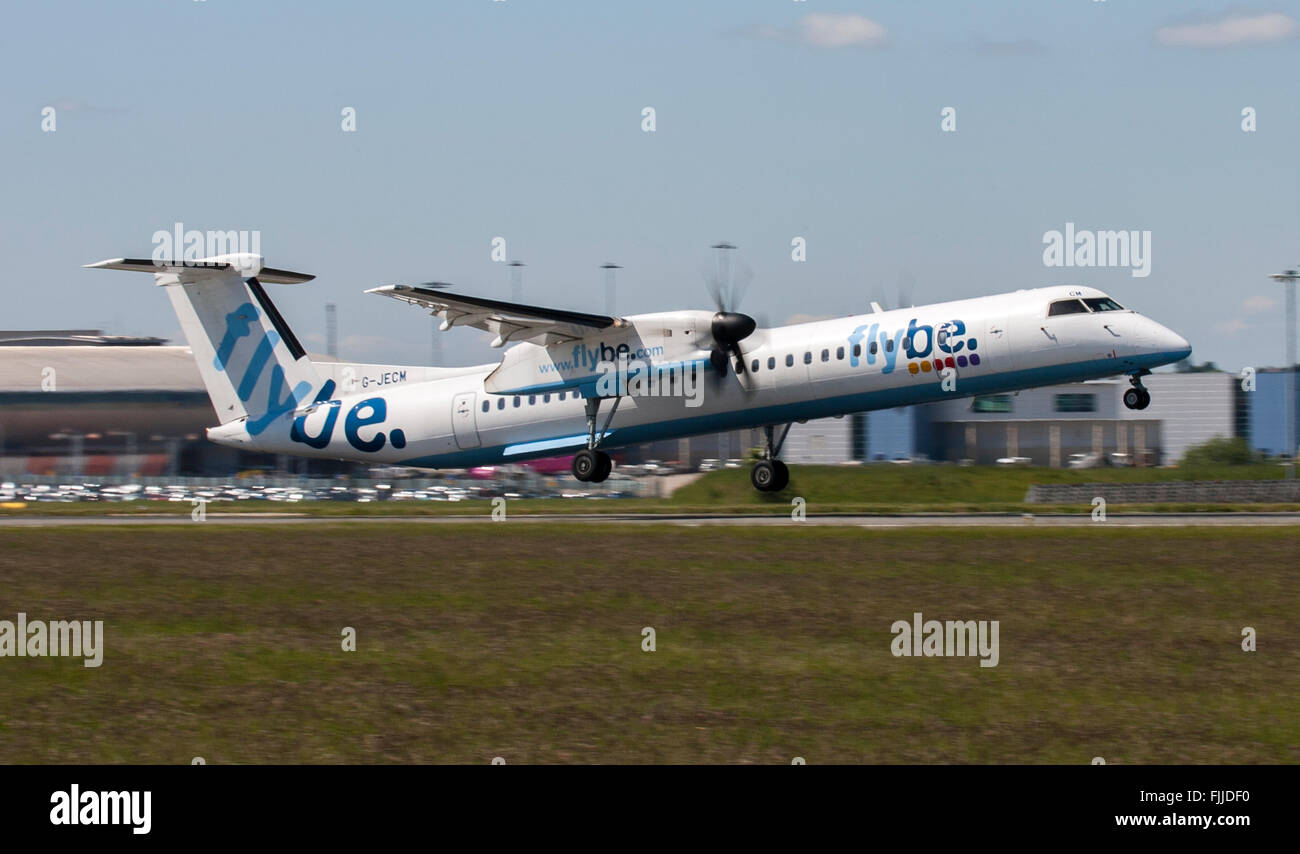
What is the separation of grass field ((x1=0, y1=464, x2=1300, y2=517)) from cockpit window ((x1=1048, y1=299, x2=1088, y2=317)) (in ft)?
23.4

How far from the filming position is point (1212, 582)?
20156 millimetres

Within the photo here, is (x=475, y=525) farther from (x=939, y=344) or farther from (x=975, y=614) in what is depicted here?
(x=975, y=614)

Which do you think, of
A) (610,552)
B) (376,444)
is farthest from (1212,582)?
(376,444)

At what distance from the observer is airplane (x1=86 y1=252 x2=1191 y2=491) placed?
28016 mm

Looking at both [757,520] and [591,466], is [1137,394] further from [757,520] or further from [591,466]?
[591,466]

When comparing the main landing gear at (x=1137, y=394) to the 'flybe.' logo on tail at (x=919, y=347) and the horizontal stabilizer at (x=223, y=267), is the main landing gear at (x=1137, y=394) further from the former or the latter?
the horizontal stabilizer at (x=223, y=267)

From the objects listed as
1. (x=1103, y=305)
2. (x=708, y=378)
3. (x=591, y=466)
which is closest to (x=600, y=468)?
(x=591, y=466)

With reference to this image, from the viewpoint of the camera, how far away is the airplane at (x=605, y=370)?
91.9 ft

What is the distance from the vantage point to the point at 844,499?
4322cm

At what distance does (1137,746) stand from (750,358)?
19.4 m

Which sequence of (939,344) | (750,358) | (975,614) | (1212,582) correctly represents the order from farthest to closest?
(750,358)
(939,344)
(1212,582)
(975,614)

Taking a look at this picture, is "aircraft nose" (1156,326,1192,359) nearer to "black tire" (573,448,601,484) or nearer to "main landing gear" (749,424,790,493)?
"main landing gear" (749,424,790,493)

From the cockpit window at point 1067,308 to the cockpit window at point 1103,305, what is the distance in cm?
20

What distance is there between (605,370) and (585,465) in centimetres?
247
